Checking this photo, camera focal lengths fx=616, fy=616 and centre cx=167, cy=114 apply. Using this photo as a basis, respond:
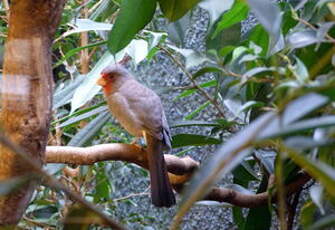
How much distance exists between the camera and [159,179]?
1.40 metres

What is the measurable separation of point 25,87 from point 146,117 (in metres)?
0.70

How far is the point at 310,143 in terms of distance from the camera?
0.51 m

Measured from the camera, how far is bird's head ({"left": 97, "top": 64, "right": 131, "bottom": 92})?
1.79m

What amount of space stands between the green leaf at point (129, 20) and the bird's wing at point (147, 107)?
477 mm

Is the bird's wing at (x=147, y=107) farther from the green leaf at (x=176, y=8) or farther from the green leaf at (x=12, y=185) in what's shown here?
the green leaf at (x=12, y=185)

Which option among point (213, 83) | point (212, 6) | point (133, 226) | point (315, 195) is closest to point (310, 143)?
point (315, 195)

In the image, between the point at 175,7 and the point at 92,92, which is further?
the point at 92,92

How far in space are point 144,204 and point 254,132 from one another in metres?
2.30

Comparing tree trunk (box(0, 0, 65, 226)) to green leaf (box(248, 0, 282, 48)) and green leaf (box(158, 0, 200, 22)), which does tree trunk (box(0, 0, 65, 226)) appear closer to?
green leaf (box(158, 0, 200, 22))

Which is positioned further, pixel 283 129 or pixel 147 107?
pixel 147 107

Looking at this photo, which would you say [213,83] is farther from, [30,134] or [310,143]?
[310,143]

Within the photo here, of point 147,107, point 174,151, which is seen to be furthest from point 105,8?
point 174,151

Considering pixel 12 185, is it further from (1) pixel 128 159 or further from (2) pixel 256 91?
(1) pixel 128 159

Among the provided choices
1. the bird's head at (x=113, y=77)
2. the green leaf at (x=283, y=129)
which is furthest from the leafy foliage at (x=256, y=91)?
the bird's head at (x=113, y=77)
